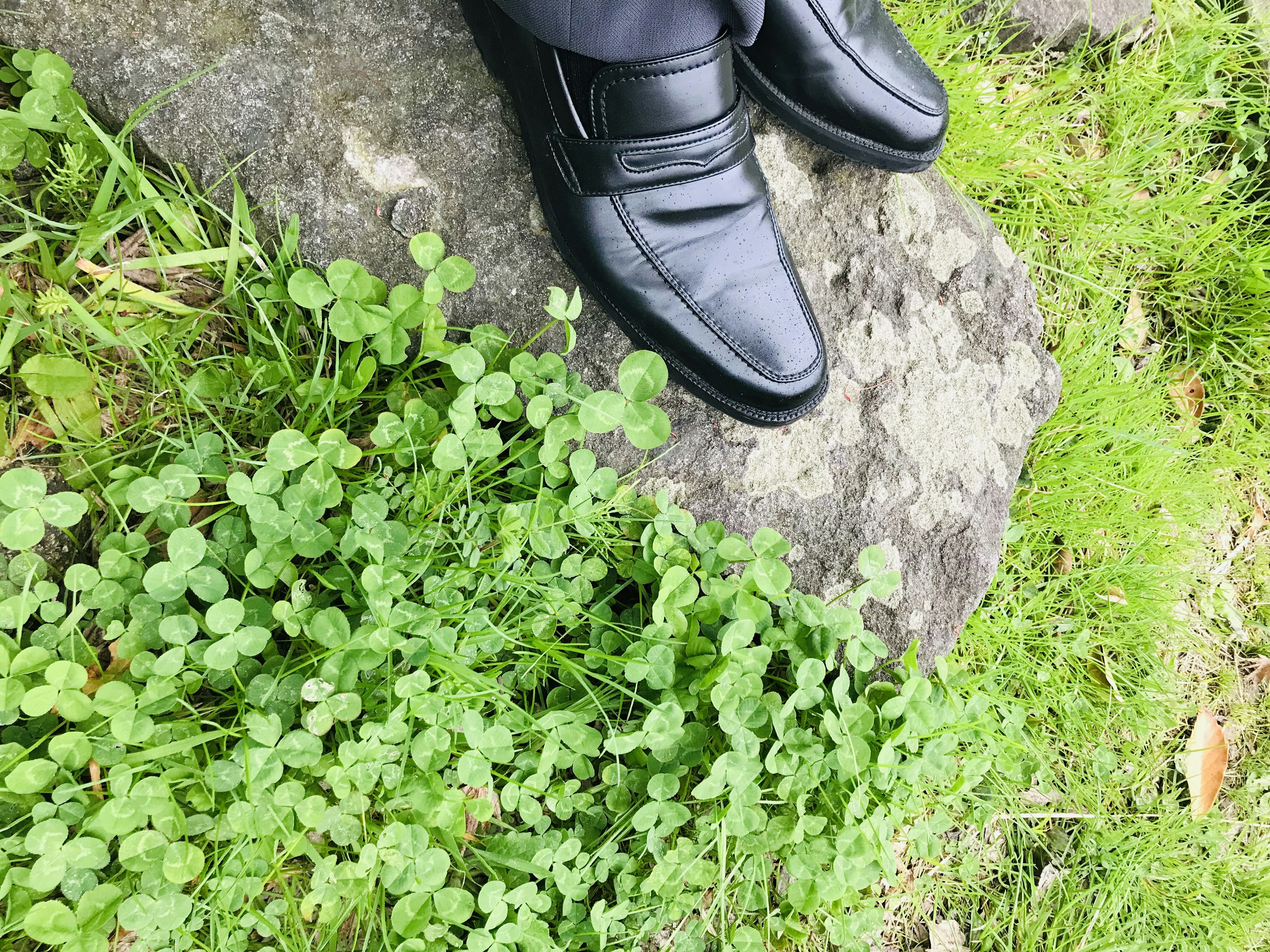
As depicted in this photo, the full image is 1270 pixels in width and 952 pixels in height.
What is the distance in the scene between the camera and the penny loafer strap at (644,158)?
69.0 inches

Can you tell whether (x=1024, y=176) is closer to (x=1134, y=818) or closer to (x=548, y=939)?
(x=1134, y=818)

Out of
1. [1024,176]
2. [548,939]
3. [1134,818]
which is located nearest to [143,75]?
[548,939]

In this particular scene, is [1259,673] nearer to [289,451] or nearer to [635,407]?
[635,407]

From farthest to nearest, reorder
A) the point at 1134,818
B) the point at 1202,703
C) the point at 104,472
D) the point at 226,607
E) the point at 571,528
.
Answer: the point at 1202,703 → the point at 1134,818 → the point at 571,528 → the point at 104,472 → the point at 226,607

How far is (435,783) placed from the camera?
1734 millimetres

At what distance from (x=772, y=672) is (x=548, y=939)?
777 mm

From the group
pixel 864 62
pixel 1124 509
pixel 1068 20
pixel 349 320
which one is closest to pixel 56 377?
pixel 349 320

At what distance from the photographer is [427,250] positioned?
1812 mm

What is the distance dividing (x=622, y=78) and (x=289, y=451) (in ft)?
3.31

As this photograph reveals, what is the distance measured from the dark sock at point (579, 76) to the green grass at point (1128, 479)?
1.40 metres

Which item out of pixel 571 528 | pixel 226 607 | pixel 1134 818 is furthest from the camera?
pixel 1134 818

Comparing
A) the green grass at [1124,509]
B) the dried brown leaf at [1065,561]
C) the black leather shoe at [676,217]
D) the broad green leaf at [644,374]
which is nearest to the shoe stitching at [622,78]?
the black leather shoe at [676,217]

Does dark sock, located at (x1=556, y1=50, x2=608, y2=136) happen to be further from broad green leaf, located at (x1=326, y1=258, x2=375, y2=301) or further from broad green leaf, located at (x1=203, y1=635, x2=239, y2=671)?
broad green leaf, located at (x1=203, y1=635, x2=239, y2=671)

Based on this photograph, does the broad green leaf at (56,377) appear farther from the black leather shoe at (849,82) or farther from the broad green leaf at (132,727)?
the black leather shoe at (849,82)
